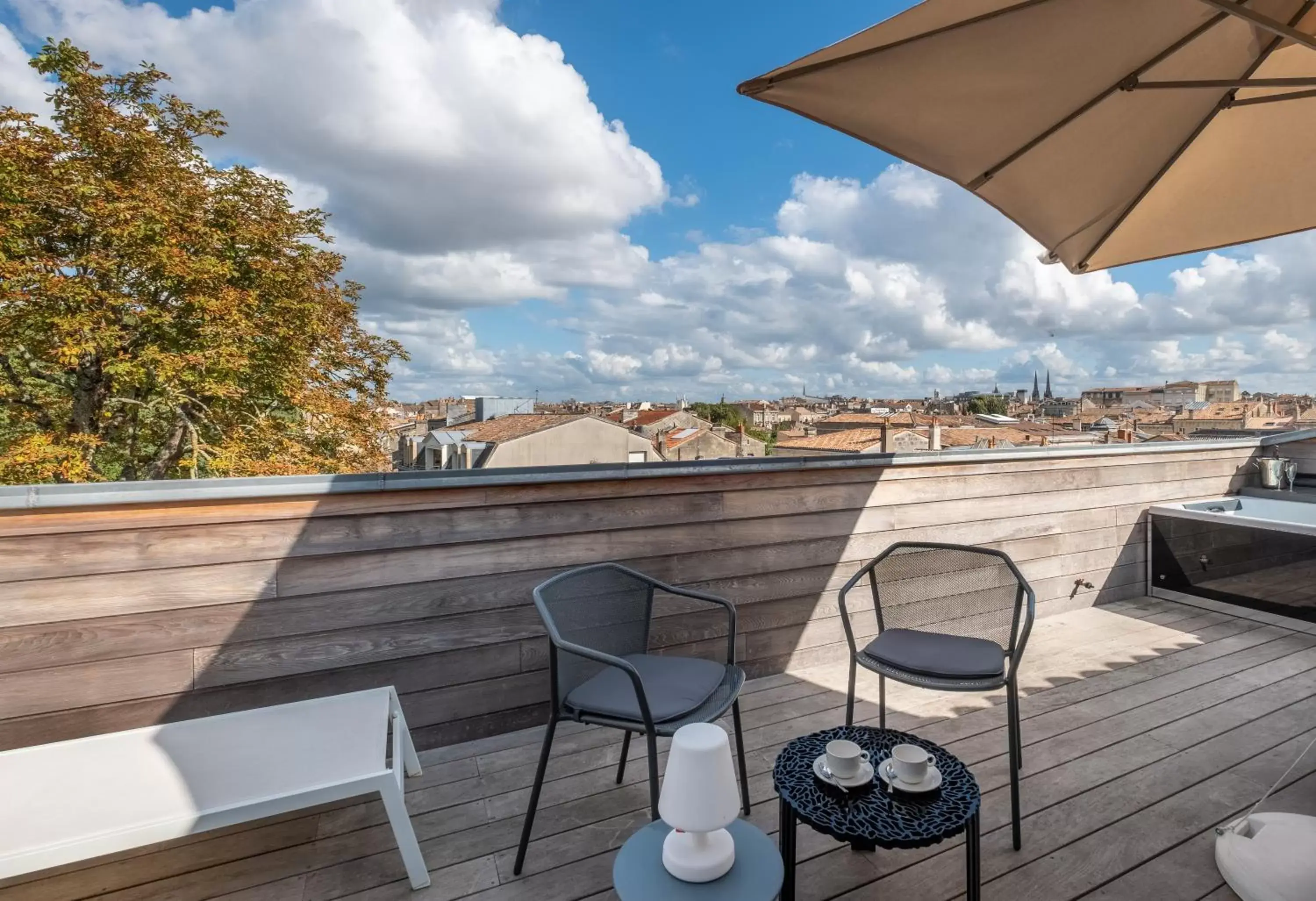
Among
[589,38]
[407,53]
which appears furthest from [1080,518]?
[407,53]

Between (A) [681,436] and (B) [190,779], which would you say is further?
(A) [681,436]

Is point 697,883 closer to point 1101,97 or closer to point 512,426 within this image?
point 1101,97

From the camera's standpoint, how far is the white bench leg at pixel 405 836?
1.48 m

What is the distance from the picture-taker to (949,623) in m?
2.01

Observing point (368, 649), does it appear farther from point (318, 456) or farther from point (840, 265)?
point (840, 265)

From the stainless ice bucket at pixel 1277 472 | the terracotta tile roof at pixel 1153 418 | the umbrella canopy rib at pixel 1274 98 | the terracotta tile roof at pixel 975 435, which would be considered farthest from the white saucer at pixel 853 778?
the terracotta tile roof at pixel 1153 418

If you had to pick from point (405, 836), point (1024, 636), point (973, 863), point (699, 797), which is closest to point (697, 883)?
point (699, 797)

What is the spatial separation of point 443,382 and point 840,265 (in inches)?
1092

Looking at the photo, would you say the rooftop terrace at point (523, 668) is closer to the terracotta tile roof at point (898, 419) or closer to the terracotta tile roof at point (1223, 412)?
the terracotta tile roof at point (1223, 412)

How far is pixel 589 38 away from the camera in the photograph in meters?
7.83

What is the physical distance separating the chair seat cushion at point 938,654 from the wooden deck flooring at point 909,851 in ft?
1.31

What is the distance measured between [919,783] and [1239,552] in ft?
11.0

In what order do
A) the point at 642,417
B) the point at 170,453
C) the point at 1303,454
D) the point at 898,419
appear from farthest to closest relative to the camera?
the point at 642,417 < the point at 898,419 < the point at 170,453 < the point at 1303,454

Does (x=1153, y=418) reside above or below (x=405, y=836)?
above
